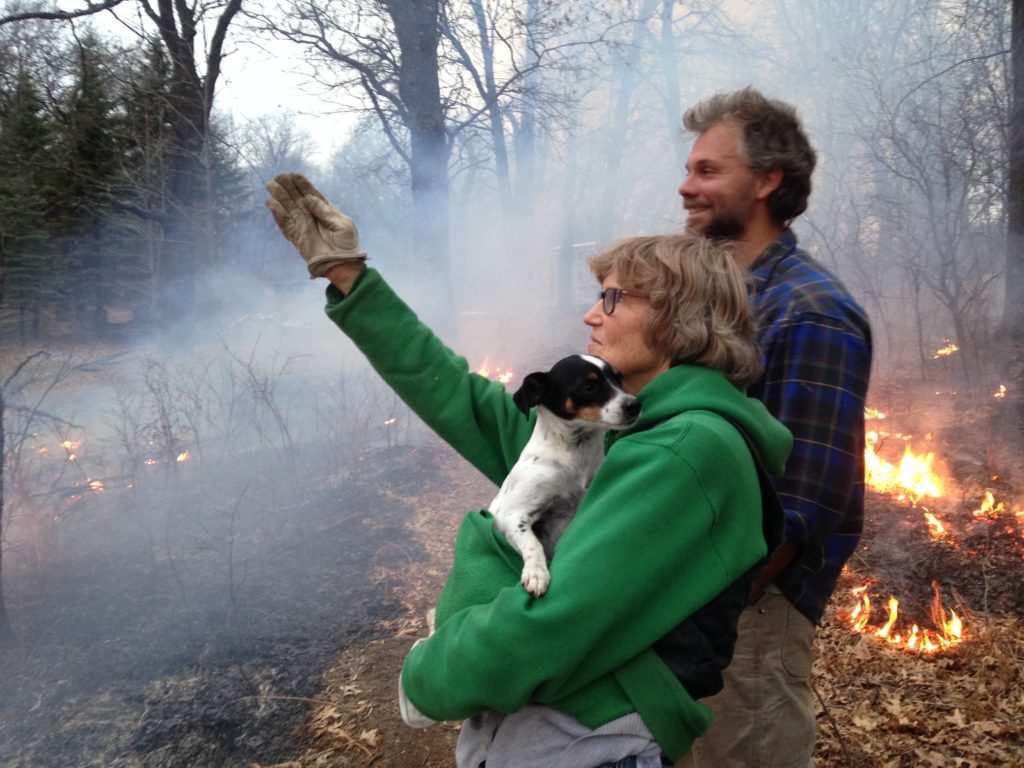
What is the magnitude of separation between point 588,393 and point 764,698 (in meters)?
1.08

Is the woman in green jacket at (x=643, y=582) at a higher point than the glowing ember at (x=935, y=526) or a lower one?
higher

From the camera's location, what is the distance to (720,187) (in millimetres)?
2098

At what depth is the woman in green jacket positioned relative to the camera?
3.87ft

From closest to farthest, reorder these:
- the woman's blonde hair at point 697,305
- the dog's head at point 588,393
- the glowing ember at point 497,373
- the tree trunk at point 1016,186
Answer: the woman's blonde hair at point 697,305
the dog's head at point 588,393
the tree trunk at point 1016,186
the glowing ember at point 497,373

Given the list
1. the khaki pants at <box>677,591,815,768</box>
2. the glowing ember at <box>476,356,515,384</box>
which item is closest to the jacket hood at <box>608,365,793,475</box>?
the khaki pants at <box>677,591,815,768</box>

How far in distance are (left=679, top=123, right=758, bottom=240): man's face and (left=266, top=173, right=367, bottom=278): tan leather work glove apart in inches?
44.0

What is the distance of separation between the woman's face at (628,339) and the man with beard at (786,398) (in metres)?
0.43

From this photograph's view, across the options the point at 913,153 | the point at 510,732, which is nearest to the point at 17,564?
the point at 510,732

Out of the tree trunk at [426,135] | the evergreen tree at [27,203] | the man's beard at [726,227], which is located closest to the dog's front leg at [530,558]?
the man's beard at [726,227]

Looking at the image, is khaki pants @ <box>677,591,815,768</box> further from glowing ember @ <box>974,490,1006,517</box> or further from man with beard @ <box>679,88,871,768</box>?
glowing ember @ <box>974,490,1006,517</box>

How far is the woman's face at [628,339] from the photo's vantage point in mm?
1565

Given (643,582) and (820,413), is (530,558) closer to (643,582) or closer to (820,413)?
(643,582)

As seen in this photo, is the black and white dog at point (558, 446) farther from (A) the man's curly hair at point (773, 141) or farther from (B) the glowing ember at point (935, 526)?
(B) the glowing ember at point (935, 526)

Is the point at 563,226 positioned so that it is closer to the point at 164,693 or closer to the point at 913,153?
the point at 913,153
